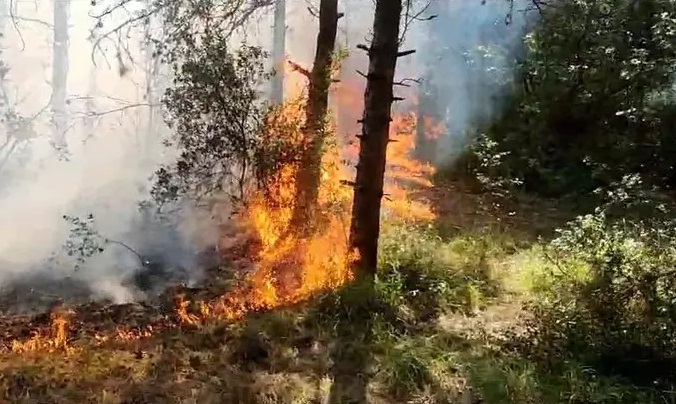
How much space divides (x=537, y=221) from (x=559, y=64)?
326cm

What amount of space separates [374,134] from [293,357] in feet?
7.70

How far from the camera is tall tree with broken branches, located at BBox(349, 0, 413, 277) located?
6.49m

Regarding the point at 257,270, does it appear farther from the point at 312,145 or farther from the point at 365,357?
the point at 365,357

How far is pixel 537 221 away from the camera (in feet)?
34.3

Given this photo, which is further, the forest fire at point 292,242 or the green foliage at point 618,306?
the forest fire at point 292,242

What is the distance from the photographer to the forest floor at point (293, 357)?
15.4 feet

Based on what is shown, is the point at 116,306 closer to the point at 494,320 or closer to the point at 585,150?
the point at 494,320

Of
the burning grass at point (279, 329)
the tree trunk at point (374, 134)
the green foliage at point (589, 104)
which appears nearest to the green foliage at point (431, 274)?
the burning grass at point (279, 329)

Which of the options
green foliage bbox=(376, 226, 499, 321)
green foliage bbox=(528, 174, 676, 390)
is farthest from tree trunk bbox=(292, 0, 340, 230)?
green foliage bbox=(528, 174, 676, 390)

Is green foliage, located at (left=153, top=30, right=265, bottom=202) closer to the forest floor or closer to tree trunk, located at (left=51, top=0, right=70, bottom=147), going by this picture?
the forest floor

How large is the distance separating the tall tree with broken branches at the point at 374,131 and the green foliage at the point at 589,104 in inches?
154

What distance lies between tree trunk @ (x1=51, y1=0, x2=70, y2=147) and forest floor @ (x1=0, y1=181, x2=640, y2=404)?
1223 cm

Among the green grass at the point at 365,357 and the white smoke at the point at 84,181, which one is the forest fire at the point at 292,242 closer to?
the green grass at the point at 365,357

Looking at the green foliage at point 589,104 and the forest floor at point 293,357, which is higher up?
the green foliage at point 589,104
